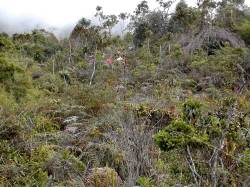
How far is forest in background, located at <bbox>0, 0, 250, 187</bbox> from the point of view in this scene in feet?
13.9

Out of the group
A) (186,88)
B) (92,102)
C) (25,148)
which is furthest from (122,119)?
(186,88)

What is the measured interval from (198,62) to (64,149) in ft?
26.9

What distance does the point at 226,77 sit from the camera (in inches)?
481

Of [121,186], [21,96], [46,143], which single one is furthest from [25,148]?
[21,96]

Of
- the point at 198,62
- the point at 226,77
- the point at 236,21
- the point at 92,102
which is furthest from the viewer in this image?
the point at 236,21

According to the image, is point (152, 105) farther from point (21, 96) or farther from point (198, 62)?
point (198, 62)

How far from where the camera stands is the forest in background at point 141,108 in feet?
13.9

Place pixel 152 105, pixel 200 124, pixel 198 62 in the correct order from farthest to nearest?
pixel 198 62
pixel 152 105
pixel 200 124

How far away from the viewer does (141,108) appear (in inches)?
293

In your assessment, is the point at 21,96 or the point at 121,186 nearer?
the point at 121,186

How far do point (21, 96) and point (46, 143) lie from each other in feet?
15.6

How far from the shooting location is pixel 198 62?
45.0 ft

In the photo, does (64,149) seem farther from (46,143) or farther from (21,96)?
(21,96)

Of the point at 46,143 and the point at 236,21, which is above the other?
the point at 236,21
